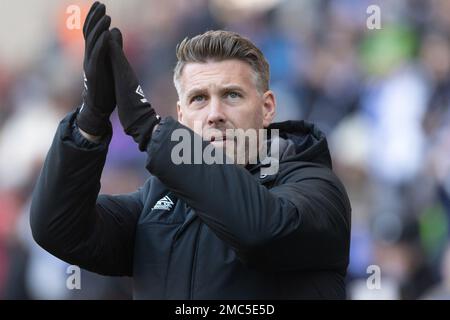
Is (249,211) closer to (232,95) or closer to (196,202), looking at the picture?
(196,202)

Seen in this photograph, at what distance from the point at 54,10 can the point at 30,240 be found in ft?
5.31

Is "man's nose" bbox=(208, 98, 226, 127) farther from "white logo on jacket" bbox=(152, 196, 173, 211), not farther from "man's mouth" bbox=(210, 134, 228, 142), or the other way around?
"white logo on jacket" bbox=(152, 196, 173, 211)

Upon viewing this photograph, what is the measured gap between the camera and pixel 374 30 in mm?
4848

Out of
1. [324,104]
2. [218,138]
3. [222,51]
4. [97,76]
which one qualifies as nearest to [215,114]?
[218,138]

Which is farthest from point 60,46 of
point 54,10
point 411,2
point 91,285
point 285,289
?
point 285,289

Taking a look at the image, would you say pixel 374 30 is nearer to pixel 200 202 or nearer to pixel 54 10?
pixel 54 10

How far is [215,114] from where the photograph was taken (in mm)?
2078

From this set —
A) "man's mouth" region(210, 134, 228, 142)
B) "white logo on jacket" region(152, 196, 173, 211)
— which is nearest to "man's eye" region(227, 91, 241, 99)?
"man's mouth" region(210, 134, 228, 142)

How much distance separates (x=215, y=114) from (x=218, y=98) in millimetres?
65

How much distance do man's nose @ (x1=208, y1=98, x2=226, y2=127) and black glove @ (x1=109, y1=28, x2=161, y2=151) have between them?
24 cm

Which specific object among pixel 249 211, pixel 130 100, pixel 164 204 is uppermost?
pixel 130 100

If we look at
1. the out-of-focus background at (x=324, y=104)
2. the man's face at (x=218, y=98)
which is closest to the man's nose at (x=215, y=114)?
the man's face at (x=218, y=98)
